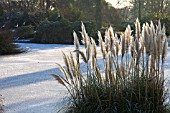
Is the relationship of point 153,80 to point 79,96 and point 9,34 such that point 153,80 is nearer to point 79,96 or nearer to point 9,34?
point 79,96

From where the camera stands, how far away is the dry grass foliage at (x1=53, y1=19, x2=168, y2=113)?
8.34 ft

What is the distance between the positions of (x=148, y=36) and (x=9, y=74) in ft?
14.4

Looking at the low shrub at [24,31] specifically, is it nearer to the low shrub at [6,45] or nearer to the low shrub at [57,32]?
the low shrub at [57,32]

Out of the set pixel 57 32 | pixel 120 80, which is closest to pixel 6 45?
pixel 57 32

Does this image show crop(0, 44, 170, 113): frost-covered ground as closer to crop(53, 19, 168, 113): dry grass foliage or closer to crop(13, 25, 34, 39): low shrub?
crop(53, 19, 168, 113): dry grass foliage

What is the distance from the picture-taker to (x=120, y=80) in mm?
2629

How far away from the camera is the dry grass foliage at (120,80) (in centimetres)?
254

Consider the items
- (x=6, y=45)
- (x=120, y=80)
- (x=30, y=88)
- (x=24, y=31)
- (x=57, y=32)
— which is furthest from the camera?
(x=24, y=31)

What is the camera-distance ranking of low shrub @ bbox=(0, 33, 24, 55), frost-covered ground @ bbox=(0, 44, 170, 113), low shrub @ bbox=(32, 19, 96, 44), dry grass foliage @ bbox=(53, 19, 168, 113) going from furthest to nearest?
low shrub @ bbox=(32, 19, 96, 44), low shrub @ bbox=(0, 33, 24, 55), frost-covered ground @ bbox=(0, 44, 170, 113), dry grass foliage @ bbox=(53, 19, 168, 113)

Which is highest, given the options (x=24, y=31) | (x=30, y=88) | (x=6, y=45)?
(x=24, y=31)

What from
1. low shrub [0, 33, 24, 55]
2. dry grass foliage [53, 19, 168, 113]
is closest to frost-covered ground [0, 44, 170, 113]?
dry grass foliage [53, 19, 168, 113]

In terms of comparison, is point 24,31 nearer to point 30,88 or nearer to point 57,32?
point 57,32

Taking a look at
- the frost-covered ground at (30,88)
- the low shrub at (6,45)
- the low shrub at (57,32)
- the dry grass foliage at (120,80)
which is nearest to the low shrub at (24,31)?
the low shrub at (57,32)

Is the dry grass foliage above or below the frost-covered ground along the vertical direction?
above
